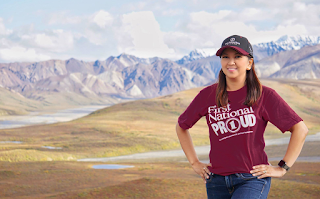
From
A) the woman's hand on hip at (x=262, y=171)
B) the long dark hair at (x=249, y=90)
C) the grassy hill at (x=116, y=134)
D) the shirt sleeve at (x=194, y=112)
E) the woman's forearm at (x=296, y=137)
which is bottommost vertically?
the grassy hill at (x=116, y=134)

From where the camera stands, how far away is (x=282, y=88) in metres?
150

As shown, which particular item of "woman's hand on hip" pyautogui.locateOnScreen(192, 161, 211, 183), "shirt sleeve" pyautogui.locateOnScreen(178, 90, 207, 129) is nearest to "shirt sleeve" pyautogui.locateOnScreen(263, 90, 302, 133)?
"shirt sleeve" pyautogui.locateOnScreen(178, 90, 207, 129)

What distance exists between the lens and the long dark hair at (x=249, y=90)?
462 cm

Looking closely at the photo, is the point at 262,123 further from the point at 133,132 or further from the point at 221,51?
the point at 133,132

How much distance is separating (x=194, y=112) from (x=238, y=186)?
1.10m

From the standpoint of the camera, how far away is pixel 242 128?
4562 mm

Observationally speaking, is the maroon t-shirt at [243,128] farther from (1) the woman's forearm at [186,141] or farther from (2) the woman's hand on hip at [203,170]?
(1) the woman's forearm at [186,141]

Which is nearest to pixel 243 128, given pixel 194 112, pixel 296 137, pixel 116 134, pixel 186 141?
pixel 296 137

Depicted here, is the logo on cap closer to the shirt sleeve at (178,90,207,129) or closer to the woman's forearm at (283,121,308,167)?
the shirt sleeve at (178,90,207,129)

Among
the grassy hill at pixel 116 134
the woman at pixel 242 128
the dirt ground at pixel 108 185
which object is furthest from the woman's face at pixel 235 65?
the grassy hill at pixel 116 134

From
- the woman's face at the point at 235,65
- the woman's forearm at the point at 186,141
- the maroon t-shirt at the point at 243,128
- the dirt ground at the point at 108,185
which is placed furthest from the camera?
the dirt ground at the point at 108,185

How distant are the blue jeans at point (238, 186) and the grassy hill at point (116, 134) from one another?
4443cm

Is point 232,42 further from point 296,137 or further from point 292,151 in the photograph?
point 292,151

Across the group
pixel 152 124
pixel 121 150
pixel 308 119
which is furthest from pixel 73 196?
pixel 308 119
